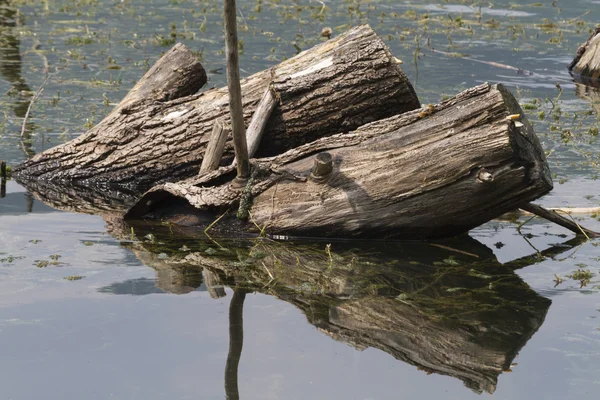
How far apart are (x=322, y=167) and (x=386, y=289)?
1.21 meters

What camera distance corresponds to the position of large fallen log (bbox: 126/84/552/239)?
6664 millimetres

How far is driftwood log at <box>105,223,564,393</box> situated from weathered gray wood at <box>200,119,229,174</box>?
0.63 metres

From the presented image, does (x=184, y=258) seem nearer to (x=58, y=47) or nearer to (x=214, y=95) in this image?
(x=214, y=95)

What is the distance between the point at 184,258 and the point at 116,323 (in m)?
1.34

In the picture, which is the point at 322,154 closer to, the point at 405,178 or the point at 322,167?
the point at 322,167

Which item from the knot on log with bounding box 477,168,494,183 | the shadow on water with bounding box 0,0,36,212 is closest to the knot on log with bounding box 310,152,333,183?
the knot on log with bounding box 477,168,494,183

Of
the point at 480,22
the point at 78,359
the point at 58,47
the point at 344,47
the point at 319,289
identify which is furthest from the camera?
the point at 480,22

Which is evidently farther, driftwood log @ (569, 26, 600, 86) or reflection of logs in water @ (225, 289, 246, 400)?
driftwood log @ (569, 26, 600, 86)

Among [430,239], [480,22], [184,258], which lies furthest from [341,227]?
[480,22]

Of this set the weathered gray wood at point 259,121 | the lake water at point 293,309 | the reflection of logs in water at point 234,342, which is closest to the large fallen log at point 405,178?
the lake water at point 293,309

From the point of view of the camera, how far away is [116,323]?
5656mm

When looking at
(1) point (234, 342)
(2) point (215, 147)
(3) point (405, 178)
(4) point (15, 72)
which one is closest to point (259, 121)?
(2) point (215, 147)

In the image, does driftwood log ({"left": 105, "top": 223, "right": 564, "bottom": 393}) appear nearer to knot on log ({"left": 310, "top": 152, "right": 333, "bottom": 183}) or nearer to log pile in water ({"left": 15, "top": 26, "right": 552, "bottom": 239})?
log pile in water ({"left": 15, "top": 26, "right": 552, "bottom": 239})

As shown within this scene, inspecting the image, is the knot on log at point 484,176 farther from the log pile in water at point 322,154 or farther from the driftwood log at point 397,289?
the driftwood log at point 397,289
